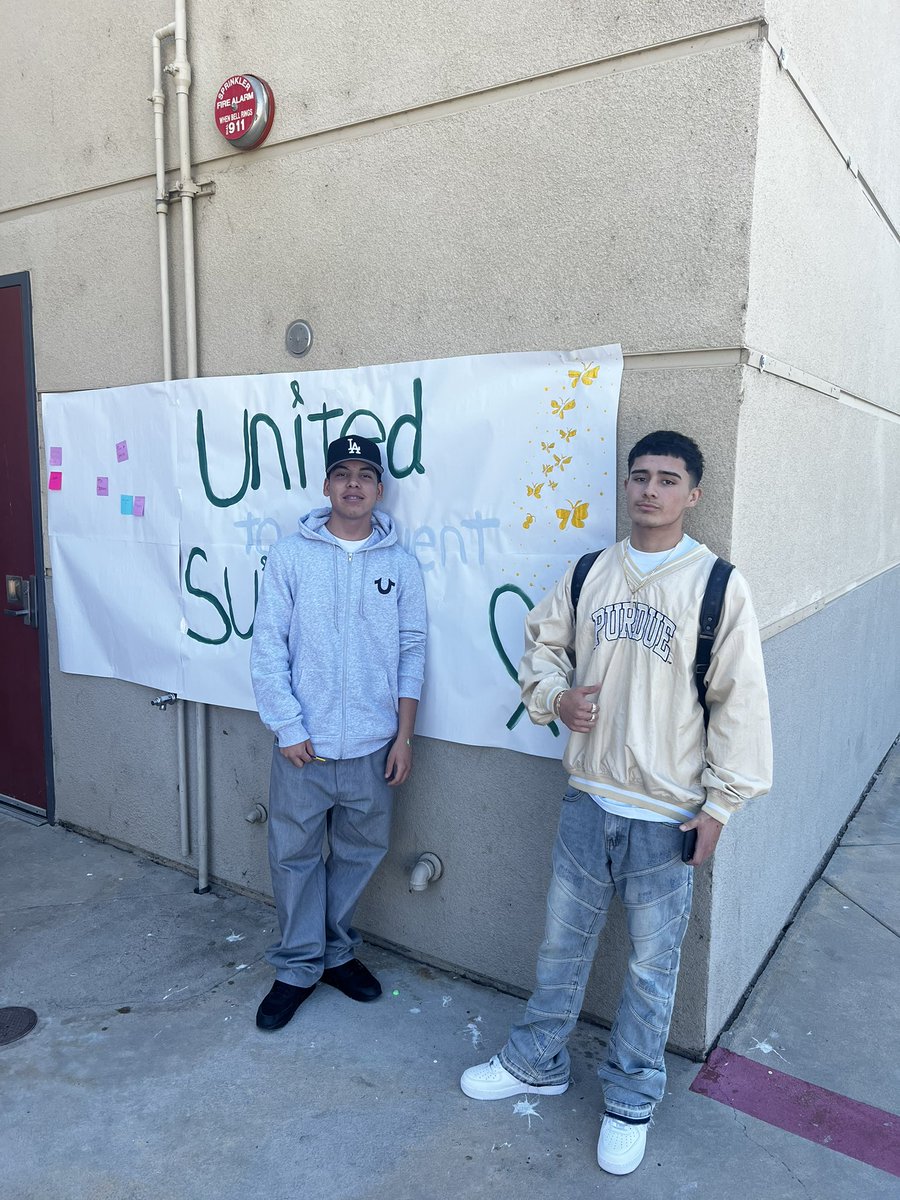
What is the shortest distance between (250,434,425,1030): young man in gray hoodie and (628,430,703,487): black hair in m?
0.97

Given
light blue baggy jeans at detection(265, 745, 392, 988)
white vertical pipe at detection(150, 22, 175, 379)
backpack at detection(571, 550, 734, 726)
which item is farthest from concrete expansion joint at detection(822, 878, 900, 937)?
white vertical pipe at detection(150, 22, 175, 379)

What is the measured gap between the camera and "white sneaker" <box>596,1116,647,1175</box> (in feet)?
7.73

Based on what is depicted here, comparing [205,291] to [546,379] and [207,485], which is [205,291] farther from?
[546,379]

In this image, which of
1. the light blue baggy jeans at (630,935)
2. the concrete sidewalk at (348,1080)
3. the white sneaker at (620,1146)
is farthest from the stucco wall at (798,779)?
the white sneaker at (620,1146)

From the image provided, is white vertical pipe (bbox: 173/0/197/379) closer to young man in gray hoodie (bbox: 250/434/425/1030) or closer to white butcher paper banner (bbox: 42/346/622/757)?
white butcher paper banner (bbox: 42/346/622/757)

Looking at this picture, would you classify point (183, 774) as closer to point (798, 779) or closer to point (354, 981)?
point (354, 981)

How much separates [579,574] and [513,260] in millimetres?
1049

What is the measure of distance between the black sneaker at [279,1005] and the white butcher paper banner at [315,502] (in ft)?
3.20

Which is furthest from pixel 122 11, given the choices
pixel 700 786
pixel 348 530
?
pixel 700 786

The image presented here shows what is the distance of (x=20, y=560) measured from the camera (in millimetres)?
4605

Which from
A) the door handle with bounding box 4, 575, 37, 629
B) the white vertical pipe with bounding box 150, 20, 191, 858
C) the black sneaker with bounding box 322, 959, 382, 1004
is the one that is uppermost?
the white vertical pipe with bounding box 150, 20, 191, 858

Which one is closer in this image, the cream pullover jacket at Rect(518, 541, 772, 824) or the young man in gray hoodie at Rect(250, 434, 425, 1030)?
the cream pullover jacket at Rect(518, 541, 772, 824)

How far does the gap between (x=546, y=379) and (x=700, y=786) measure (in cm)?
131

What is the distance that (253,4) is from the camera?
3.34m
